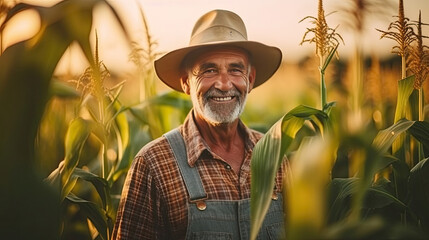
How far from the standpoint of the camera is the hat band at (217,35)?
2.48 metres

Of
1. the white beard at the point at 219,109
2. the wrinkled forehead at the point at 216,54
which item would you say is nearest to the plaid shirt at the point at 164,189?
the white beard at the point at 219,109

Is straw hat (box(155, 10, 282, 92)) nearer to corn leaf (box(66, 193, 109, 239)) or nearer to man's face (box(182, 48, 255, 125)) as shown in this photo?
man's face (box(182, 48, 255, 125))

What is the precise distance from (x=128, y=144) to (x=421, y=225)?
1303mm

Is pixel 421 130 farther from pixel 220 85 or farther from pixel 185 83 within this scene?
pixel 185 83

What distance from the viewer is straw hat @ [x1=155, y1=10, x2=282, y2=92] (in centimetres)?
248

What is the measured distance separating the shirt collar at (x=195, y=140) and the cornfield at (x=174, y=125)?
212 millimetres

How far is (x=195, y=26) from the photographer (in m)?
2.66

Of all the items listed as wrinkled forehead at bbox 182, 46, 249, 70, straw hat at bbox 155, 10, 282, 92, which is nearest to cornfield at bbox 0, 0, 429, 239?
straw hat at bbox 155, 10, 282, 92

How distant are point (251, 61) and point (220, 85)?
1.09 ft

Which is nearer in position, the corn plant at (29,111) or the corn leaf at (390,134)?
the corn plant at (29,111)

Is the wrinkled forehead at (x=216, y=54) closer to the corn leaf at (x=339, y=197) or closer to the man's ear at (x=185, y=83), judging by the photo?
the man's ear at (x=185, y=83)

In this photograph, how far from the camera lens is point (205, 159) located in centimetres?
231

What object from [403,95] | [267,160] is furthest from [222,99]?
[267,160]

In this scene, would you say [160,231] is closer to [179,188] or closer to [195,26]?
[179,188]
